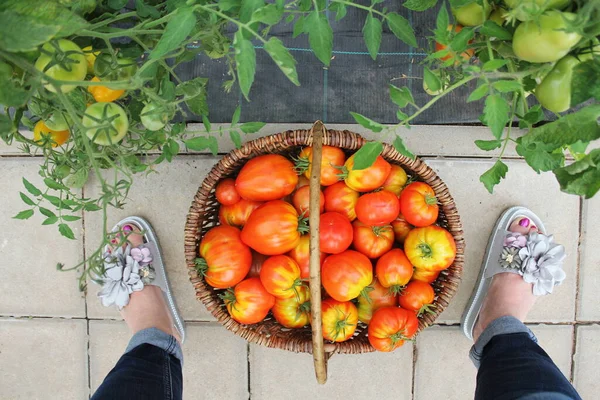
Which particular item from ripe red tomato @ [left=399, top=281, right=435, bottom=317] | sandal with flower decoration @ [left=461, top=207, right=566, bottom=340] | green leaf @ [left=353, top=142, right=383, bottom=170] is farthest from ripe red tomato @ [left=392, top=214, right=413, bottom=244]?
green leaf @ [left=353, top=142, right=383, bottom=170]

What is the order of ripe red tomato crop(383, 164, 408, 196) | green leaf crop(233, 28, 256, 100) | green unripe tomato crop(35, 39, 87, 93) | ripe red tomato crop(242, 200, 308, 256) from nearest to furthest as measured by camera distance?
green leaf crop(233, 28, 256, 100) → green unripe tomato crop(35, 39, 87, 93) → ripe red tomato crop(242, 200, 308, 256) → ripe red tomato crop(383, 164, 408, 196)

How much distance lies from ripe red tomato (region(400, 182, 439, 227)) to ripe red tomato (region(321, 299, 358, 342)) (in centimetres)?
26

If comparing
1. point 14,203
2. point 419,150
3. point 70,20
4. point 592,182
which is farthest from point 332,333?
point 14,203

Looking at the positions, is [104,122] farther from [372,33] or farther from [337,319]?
[337,319]

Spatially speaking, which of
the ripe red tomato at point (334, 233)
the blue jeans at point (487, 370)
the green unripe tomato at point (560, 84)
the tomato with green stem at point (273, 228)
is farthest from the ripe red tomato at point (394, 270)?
the green unripe tomato at point (560, 84)

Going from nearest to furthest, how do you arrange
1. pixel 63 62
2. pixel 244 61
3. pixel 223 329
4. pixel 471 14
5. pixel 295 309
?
pixel 244 61, pixel 63 62, pixel 471 14, pixel 295 309, pixel 223 329

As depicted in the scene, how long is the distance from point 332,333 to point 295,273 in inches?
6.8

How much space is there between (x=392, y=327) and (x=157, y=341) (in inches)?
24.1

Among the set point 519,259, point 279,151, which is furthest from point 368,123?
point 519,259

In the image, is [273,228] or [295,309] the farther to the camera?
[295,309]

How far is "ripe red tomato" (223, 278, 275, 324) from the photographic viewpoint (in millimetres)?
1106

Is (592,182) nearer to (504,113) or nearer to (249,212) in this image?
(504,113)

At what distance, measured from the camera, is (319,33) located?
66cm

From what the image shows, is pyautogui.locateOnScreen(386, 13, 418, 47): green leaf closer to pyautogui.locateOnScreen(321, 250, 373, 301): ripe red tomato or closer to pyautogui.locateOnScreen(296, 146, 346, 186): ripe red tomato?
pyautogui.locateOnScreen(296, 146, 346, 186): ripe red tomato
